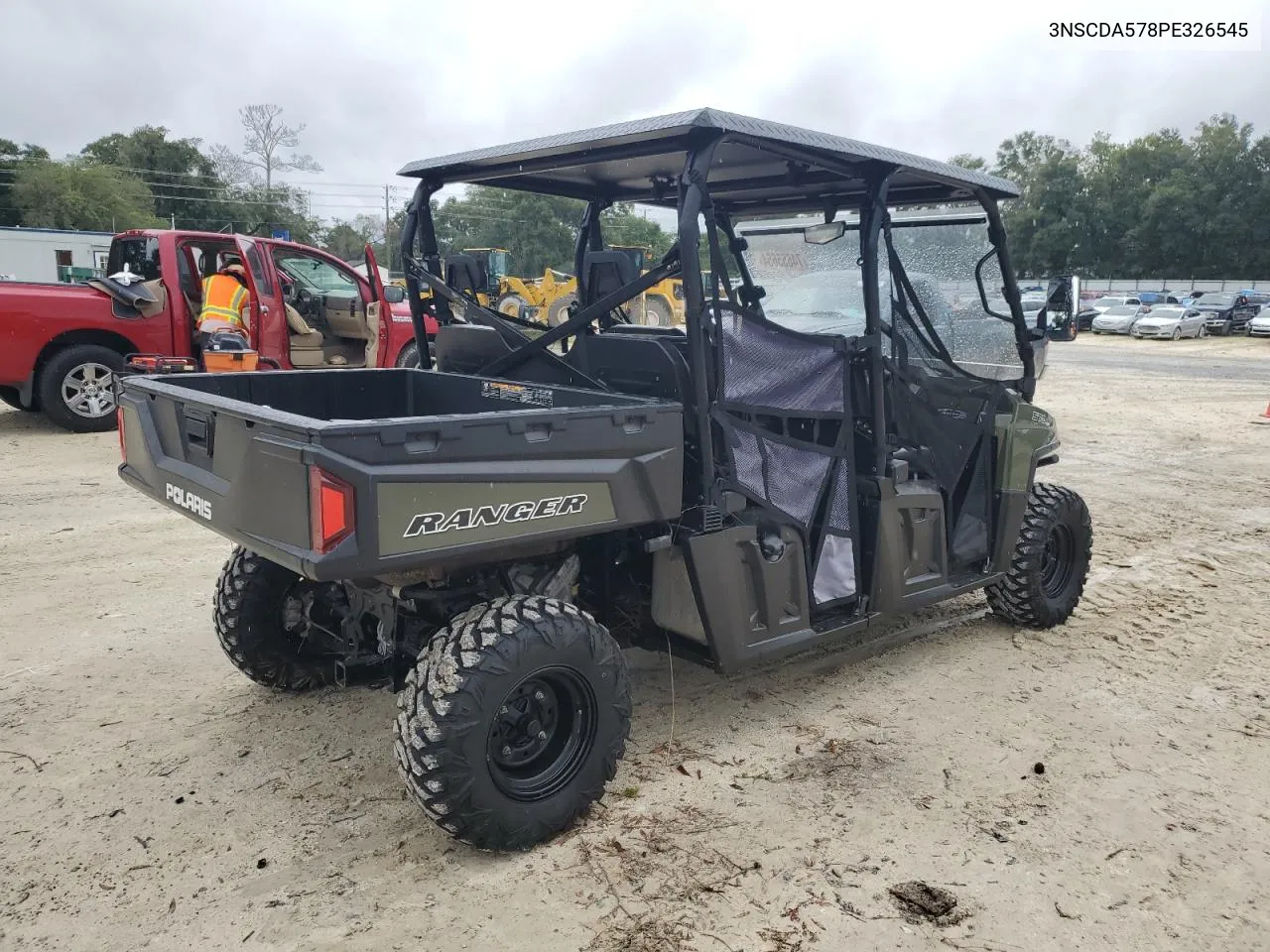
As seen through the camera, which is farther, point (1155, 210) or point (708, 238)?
point (1155, 210)

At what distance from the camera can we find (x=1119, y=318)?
3350 cm

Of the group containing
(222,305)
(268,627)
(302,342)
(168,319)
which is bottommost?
(268,627)

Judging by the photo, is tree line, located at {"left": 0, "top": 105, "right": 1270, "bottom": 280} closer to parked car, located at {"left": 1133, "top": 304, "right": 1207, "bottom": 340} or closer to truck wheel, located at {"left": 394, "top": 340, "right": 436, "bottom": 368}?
parked car, located at {"left": 1133, "top": 304, "right": 1207, "bottom": 340}

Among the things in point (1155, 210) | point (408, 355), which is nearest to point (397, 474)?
point (408, 355)

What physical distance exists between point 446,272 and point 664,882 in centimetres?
255

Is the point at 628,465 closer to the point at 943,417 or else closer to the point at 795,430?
the point at 795,430

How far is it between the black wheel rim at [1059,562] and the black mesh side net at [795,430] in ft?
5.15

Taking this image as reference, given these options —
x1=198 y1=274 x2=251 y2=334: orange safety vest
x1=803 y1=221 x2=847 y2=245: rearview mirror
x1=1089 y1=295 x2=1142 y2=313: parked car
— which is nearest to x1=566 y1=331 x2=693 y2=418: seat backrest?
x1=803 y1=221 x2=847 y2=245: rearview mirror

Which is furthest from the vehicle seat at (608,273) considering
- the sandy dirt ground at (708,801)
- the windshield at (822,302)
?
the sandy dirt ground at (708,801)

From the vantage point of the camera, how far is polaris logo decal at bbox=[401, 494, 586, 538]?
105 inches

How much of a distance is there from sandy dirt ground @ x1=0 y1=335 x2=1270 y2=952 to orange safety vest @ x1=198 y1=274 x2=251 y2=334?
415 cm

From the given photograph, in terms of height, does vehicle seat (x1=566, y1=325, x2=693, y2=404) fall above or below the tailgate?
above

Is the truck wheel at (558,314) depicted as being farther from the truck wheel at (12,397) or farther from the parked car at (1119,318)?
the parked car at (1119,318)

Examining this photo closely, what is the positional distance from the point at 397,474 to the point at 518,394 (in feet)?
4.29
